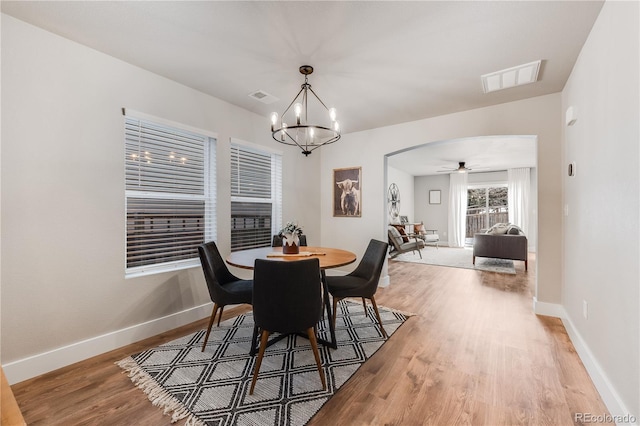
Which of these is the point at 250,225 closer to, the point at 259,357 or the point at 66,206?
the point at 66,206

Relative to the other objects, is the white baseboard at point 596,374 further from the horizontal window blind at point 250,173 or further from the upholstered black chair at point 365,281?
the horizontal window blind at point 250,173

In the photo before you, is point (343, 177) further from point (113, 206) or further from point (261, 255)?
point (113, 206)

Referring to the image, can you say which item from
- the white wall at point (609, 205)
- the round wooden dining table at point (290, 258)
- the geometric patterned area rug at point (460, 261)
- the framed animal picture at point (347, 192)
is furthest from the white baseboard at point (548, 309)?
the framed animal picture at point (347, 192)

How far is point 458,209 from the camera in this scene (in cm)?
895

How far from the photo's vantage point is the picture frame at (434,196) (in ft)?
31.2

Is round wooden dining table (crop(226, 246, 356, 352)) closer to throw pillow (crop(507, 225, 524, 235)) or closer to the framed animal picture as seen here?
the framed animal picture

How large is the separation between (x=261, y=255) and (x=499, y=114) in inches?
129

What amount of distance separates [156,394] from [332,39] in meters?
2.77

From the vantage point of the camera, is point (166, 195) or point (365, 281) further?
point (166, 195)

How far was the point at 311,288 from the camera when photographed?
1.83 meters

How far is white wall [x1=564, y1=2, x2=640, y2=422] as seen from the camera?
1394 millimetres

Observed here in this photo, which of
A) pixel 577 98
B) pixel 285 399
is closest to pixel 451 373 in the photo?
pixel 285 399

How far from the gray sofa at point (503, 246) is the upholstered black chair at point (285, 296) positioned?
16.9 ft

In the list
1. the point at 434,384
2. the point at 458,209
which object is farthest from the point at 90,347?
the point at 458,209
